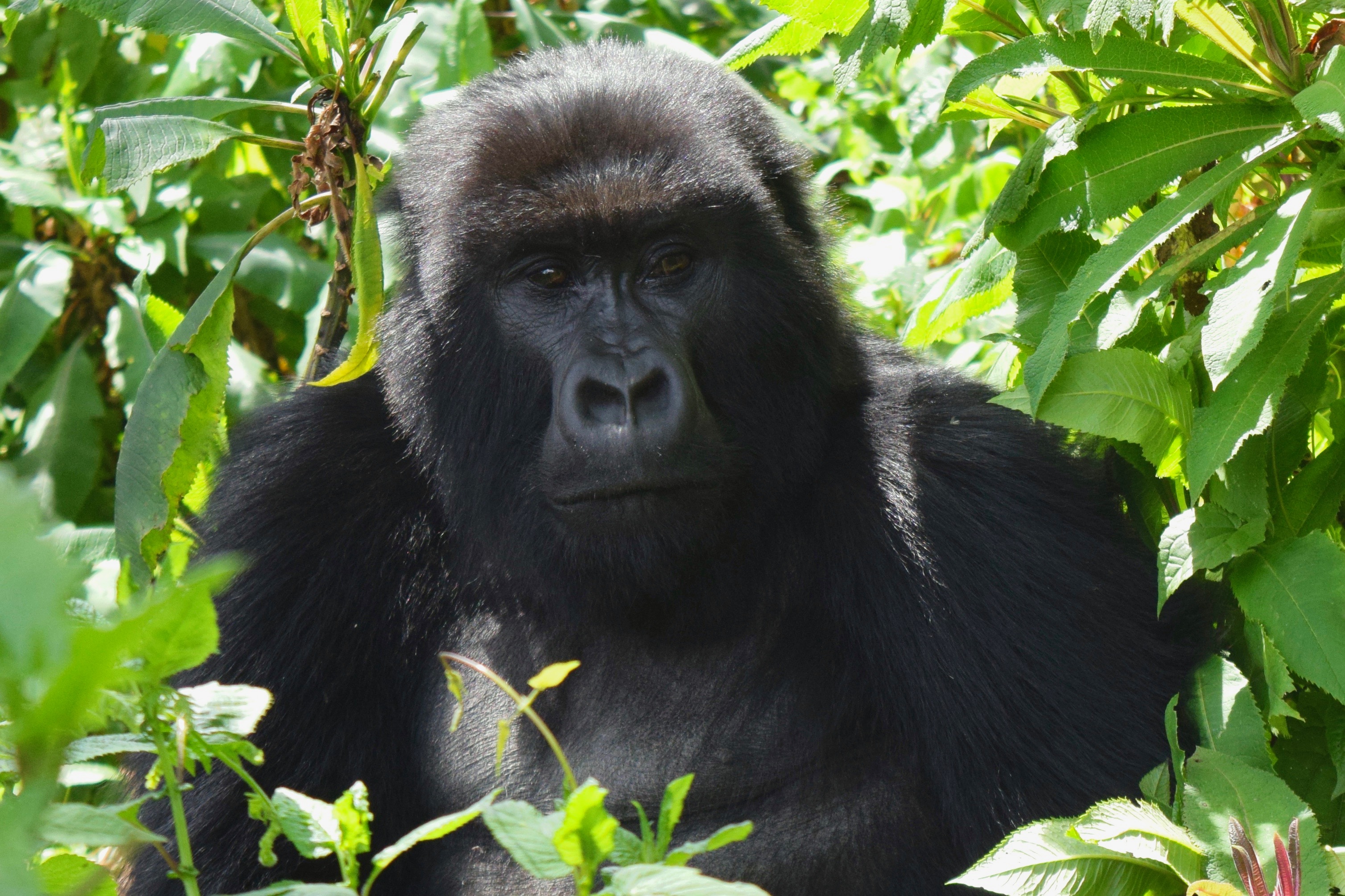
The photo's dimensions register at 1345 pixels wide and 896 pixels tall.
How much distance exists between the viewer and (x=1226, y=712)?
2.07 m

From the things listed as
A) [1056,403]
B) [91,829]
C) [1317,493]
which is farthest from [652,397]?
[91,829]

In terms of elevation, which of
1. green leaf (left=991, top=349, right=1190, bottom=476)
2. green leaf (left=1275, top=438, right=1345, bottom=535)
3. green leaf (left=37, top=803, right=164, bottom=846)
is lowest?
green leaf (left=1275, top=438, right=1345, bottom=535)

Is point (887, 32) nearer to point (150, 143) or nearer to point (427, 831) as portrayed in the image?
point (150, 143)

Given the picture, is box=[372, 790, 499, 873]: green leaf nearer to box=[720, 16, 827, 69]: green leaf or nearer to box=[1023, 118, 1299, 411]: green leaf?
box=[1023, 118, 1299, 411]: green leaf

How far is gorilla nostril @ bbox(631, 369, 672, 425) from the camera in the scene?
2.16 m

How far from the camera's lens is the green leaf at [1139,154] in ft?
6.82

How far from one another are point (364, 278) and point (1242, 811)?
161 cm

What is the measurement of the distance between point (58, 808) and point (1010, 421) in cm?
183

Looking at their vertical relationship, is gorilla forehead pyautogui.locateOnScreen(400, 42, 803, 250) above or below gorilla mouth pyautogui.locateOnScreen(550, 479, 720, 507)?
above

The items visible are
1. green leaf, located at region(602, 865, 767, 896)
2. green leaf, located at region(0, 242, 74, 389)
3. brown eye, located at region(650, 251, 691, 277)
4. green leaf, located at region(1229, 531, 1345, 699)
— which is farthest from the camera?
green leaf, located at region(0, 242, 74, 389)

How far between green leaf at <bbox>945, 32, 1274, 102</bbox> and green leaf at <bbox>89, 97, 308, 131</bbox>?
1.18 m

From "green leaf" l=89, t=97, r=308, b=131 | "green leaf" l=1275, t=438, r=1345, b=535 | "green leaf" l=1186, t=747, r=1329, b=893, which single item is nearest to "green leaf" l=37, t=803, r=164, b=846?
"green leaf" l=1186, t=747, r=1329, b=893

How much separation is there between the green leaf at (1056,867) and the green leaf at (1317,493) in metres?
0.68

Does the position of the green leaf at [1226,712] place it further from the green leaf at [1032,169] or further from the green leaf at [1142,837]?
the green leaf at [1032,169]
